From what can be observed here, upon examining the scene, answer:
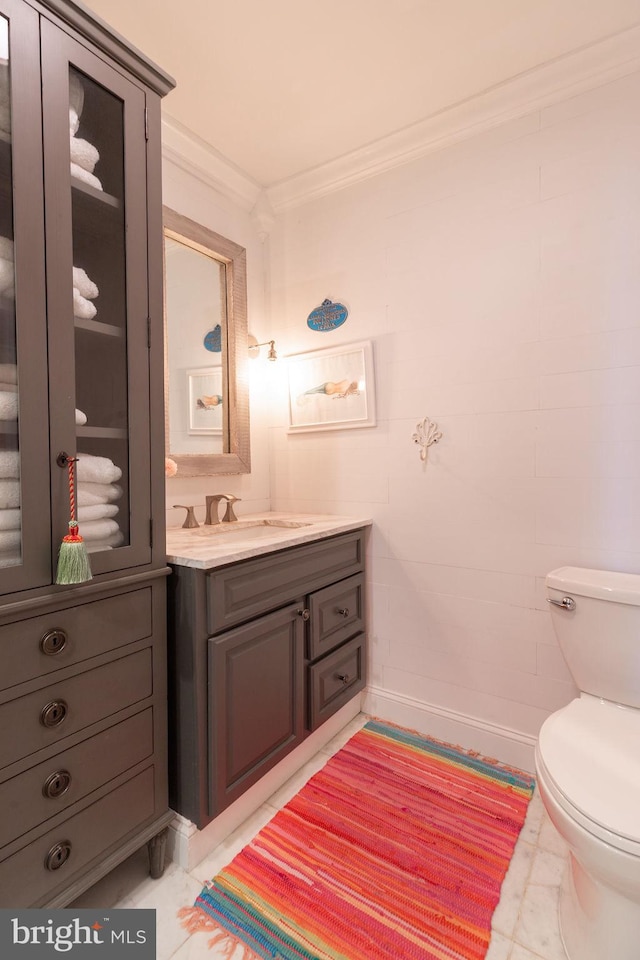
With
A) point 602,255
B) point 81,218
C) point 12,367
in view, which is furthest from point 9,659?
point 602,255

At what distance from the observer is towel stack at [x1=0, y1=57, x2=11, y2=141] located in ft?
3.14

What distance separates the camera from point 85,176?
1.12 metres

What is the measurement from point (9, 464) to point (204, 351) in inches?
47.6

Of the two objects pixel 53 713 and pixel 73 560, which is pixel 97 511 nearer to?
pixel 73 560

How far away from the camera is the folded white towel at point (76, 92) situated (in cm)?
108

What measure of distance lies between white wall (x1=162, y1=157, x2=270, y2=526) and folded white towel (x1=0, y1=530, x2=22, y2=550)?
0.90m

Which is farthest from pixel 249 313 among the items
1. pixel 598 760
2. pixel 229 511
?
pixel 598 760

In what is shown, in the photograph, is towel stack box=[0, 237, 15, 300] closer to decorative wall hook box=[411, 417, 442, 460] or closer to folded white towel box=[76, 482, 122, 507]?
folded white towel box=[76, 482, 122, 507]

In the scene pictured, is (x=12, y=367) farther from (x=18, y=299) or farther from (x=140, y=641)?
(x=140, y=641)

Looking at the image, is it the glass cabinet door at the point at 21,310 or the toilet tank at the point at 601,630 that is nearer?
the glass cabinet door at the point at 21,310

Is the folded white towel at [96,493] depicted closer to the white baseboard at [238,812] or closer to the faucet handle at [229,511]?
the faucet handle at [229,511]

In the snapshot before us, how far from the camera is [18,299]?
0.98 m

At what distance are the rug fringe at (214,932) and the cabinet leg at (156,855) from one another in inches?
5.0

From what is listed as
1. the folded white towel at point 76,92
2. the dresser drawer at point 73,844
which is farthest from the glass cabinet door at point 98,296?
the dresser drawer at point 73,844
